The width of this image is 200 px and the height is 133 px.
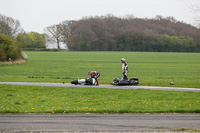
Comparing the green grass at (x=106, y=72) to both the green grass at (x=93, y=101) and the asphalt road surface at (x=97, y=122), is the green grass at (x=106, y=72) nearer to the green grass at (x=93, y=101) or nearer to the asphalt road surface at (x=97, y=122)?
the green grass at (x=93, y=101)

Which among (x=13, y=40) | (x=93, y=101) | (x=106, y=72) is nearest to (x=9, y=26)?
(x=13, y=40)

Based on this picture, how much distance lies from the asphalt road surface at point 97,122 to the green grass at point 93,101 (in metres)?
0.95

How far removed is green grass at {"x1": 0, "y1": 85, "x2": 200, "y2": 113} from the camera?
1638 centimetres

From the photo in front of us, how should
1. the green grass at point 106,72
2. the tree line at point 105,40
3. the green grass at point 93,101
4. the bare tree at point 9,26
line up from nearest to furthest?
the green grass at point 93,101, the green grass at point 106,72, the bare tree at point 9,26, the tree line at point 105,40

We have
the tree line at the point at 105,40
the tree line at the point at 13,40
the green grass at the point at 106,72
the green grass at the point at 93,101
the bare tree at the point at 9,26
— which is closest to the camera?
the green grass at the point at 93,101

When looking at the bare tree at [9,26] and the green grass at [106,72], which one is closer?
the green grass at [106,72]

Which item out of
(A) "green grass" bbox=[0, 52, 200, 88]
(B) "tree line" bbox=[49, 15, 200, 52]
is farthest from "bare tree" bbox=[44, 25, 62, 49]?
(A) "green grass" bbox=[0, 52, 200, 88]

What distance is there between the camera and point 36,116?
15.2 meters

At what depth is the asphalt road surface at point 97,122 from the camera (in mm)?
12656

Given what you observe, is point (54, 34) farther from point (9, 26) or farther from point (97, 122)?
point (97, 122)

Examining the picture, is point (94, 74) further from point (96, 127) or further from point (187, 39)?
point (187, 39)

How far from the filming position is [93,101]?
1908 centimetres

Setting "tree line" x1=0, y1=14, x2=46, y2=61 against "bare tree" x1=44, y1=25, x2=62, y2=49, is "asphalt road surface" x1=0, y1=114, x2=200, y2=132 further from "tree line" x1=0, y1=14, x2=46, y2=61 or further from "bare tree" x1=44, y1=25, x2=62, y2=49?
"bare tree" x1=44, y1=25, x2=62, y2=49

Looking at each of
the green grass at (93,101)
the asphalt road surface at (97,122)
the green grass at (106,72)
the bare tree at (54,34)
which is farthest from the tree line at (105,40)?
the asphalt road surface at (97,122)
